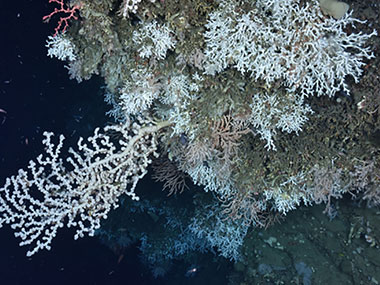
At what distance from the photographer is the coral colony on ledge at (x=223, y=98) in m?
2.20

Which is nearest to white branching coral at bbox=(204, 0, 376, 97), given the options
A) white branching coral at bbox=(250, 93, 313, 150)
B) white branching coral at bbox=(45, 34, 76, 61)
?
white branching coral at bbox=(250, 93, 313, 150)

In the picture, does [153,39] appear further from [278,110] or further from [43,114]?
Answer: [43,114]

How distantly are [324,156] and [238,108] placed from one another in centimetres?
119

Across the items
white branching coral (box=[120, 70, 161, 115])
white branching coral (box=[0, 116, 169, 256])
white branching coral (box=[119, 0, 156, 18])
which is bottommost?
white branching coral (box=[0, 116, 169, 256])

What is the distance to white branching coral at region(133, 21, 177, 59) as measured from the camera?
8.20ft

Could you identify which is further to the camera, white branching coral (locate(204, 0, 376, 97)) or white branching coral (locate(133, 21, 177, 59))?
white branching coral (locate(133, 21, 177, 59))

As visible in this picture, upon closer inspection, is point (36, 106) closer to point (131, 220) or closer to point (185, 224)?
point (131, 220)

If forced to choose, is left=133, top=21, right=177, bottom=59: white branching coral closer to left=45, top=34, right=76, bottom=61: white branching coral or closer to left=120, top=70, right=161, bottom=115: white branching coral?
left=120, top=70, right=161, bottom=115: white branching coral

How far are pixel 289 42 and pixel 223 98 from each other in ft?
2.54

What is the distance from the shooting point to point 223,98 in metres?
2.68

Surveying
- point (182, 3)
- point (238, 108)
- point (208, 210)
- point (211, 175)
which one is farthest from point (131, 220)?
point (182, 3)


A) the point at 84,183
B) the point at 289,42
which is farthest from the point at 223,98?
the point at 84,183

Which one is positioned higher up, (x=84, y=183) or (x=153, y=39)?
(x=153, y=39)

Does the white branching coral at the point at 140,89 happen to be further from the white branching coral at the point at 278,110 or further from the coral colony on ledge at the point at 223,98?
the white branching coral at the point at 278,110
